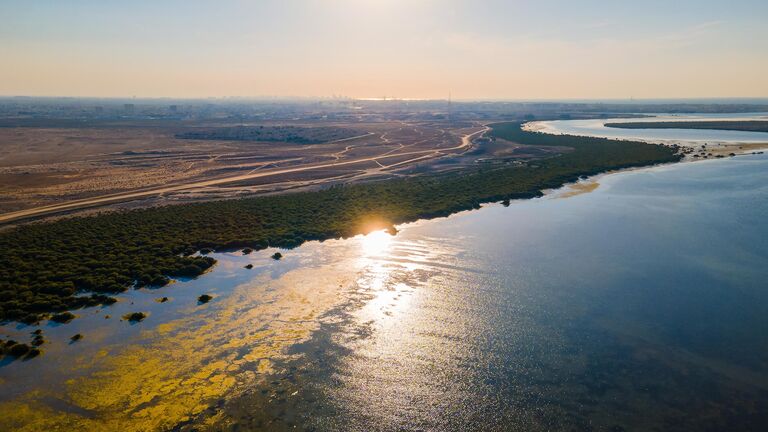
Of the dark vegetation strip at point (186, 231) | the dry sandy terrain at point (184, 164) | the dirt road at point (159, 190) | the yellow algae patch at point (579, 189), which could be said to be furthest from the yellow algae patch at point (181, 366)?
the yellow algae patch at point (579, 189)

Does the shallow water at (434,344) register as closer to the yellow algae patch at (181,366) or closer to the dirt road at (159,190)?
the yellow algae patch at (181,366)

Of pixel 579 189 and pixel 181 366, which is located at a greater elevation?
pixel 579 189

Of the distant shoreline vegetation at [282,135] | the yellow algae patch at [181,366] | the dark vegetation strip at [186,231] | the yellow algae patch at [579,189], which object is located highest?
the distant shoreline vegetation at [282,135]

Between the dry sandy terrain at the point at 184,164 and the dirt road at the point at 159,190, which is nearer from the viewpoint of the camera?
the dirt road at the point at 159,190

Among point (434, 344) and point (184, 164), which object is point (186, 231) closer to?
point (434, 344)

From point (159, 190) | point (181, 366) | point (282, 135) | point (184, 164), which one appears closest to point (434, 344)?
point (181, 366)

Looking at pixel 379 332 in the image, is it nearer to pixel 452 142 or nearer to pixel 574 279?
pixel 574 279
